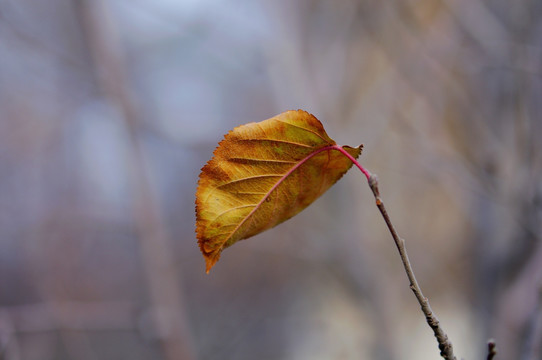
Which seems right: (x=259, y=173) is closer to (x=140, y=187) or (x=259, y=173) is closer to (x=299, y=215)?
(x=140, y=187)

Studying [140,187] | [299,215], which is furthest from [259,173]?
[299,215]

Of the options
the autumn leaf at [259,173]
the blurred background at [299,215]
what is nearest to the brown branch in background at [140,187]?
the blurred background at [299,215]

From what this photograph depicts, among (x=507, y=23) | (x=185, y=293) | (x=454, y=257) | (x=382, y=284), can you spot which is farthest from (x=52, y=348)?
(x=507, y=23)

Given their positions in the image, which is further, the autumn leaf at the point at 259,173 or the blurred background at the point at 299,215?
the blurred background at the point at 299,215

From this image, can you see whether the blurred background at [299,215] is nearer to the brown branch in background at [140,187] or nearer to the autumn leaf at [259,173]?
the brown branch in background at [140,187]

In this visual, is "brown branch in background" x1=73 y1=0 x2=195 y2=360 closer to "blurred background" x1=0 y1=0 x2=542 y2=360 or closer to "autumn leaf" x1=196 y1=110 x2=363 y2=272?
"blurred background" x1=0 y1=0 x2=542 y2=360

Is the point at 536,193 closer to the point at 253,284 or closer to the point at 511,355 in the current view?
the point at 511,355
